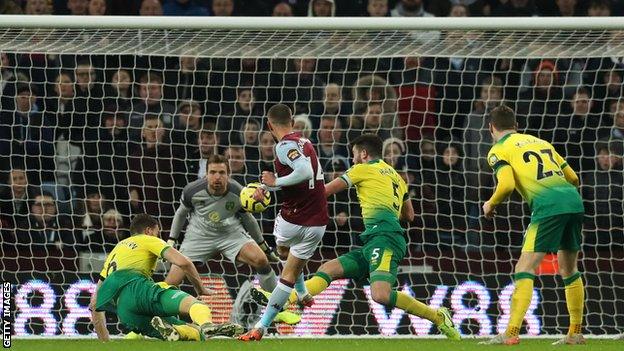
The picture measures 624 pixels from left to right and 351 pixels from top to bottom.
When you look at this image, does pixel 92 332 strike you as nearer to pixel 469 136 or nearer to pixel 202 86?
pixel 202 86

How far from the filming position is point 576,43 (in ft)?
39.9

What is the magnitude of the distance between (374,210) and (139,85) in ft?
12.4

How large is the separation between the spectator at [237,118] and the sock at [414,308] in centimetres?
318

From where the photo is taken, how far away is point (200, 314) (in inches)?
404

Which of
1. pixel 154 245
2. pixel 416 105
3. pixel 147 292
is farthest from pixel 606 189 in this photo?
pixel 147 292

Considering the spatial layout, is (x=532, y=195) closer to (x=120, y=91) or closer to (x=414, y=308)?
(x=414, y=308)

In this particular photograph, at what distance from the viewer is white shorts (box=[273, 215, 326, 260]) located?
10398 millimetres

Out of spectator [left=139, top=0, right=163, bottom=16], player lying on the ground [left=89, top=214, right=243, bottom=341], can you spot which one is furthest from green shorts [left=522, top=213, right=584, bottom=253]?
spectator [left=139, top=0, right=163, bottom=16]

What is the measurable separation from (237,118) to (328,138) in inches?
37.5

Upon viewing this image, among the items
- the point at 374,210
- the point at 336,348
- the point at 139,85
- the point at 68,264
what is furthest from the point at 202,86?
the point at 336,348

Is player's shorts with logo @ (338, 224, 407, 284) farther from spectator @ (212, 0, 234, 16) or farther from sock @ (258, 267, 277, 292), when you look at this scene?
spectator @ (212, 0, 234, 16)

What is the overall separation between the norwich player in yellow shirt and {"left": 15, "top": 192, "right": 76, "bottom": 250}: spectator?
493 cm

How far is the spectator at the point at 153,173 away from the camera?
43.6ft

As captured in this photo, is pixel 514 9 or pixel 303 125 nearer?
pixel 303 125
